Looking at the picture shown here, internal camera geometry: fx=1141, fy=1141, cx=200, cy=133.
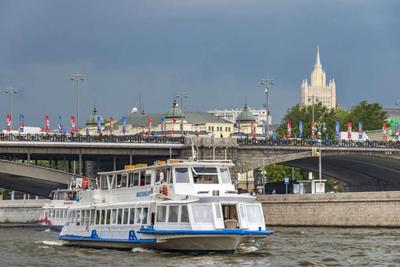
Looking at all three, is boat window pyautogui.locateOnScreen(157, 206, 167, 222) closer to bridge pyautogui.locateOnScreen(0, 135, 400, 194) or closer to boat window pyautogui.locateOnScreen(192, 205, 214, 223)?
boat window pyautogui.locateOnScreen(192, 205, 214, 223)

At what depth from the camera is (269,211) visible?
102125 millimetres

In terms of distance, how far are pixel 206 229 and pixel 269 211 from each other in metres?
45.5

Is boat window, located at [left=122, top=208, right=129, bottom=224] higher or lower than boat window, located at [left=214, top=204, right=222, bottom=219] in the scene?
lower

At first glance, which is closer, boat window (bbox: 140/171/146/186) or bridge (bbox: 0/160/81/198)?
boat window (bbox: 140/171/146/186)

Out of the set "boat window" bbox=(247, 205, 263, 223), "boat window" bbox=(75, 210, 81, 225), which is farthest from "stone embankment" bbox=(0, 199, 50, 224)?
"boat window" bbox=(247, 205, 263, 223)

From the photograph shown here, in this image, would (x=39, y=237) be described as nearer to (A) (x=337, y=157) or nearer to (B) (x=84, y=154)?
(B) (x=84, y=154)

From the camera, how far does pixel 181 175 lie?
196 feet

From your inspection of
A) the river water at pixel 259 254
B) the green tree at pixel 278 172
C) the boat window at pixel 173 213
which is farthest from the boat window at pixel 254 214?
the green tree at pixel 278 172

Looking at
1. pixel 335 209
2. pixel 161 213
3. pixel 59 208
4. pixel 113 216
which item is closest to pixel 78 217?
pixel 113 216

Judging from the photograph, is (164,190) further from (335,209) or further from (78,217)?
(335,209)

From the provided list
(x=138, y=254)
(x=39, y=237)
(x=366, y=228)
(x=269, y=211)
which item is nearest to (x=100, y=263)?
(x=138, y=254)

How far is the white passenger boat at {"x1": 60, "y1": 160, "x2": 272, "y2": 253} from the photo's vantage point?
188 feet

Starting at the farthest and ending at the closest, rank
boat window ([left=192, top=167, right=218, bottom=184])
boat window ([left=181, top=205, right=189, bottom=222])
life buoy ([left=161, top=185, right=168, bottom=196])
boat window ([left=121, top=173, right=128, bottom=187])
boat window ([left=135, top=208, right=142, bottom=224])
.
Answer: boat window ([left=121, top=173, right=128, bottom=187]), boat window ([left=135, top=208, right=142, bottom=224]), boat window ([left=192, top=167, right=218, bottom=184]), life buoy ([left=161, top=185, right=168, bottom=196]), boat window ([left=181, top=205, right=189, bottom=222])

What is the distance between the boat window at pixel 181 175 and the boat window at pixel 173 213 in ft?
5.83
